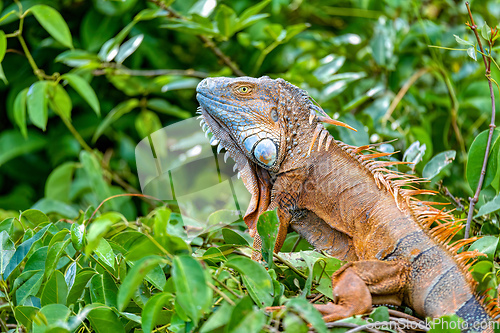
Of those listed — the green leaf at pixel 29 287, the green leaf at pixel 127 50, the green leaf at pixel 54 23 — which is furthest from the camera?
the green leaf at pixel 127 50

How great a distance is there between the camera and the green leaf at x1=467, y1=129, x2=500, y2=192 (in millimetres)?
2270

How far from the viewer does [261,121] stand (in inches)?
91.0

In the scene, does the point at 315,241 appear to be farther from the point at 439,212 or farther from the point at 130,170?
the point at 130,170

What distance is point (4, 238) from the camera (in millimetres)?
2082

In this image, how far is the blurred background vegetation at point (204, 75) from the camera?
326 centimetres

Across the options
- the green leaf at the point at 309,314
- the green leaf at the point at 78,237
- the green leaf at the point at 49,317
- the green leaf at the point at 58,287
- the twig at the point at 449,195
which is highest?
the green leaf at the point at 309,314

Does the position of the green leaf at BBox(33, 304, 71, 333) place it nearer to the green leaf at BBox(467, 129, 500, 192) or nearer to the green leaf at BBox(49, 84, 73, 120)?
the green leaf at BBox(467, 129, 500, 192)

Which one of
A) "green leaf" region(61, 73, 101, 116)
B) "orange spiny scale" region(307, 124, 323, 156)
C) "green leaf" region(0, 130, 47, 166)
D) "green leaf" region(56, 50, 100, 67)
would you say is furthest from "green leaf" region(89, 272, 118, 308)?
"green leaf" region(0, 130, 47, 166)

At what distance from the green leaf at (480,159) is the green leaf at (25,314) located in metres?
1.94

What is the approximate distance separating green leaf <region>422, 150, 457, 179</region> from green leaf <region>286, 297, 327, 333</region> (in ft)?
4.51

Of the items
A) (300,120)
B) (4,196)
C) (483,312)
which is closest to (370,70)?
(300,120)

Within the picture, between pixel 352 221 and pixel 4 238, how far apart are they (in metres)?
1.47

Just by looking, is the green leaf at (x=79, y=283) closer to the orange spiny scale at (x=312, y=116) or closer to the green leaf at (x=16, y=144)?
the orange spiny scale at (x=312, y=116)

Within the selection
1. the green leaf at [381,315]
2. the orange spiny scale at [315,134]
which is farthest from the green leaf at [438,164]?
the green leaf at [381,315]
